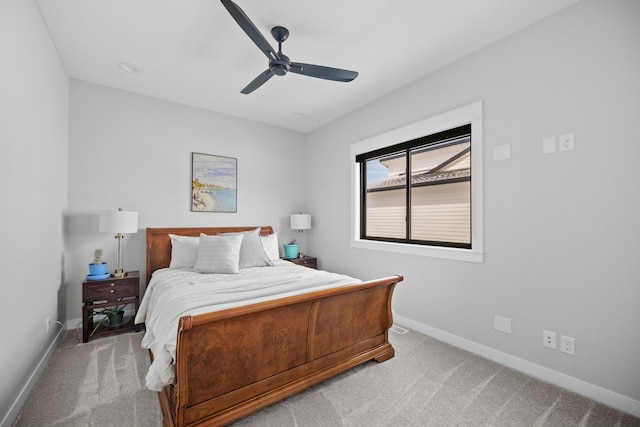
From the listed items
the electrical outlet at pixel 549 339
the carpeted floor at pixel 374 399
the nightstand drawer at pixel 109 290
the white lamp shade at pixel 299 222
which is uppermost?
the white lamp shade at pixel 299 222

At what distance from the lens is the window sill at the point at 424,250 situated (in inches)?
103

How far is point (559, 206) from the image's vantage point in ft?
6.86

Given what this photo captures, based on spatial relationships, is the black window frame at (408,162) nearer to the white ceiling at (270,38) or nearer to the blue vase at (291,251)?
the white ceiling at (270,38)

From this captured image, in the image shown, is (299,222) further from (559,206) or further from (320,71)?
(559,206)

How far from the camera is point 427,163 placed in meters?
3.20

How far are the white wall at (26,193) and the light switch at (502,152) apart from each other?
3.41m

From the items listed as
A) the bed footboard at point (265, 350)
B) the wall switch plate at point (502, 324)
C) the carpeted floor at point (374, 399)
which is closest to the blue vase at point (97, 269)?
the carpeted floor at point (374, 399)

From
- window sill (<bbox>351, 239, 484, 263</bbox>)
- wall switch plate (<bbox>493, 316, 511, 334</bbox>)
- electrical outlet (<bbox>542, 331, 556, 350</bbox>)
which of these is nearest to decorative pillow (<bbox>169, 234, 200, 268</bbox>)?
window sill (<bbox>351, 239, 484, 263</bbox>)

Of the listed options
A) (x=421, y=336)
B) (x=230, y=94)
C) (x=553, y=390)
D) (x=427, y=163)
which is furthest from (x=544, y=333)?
(x=230, y=94)

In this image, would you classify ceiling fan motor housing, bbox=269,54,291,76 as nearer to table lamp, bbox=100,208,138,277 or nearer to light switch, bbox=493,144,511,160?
light switch, bbox=493,144,511,160

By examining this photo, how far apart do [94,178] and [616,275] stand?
4.79 m

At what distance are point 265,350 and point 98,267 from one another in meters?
2.34

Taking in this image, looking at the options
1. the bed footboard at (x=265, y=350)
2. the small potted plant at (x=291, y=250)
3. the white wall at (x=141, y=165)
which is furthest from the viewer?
the small potted plant at (x=291, y=250)

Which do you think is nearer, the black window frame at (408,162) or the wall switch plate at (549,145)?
the wall switch plate at (549,145)
